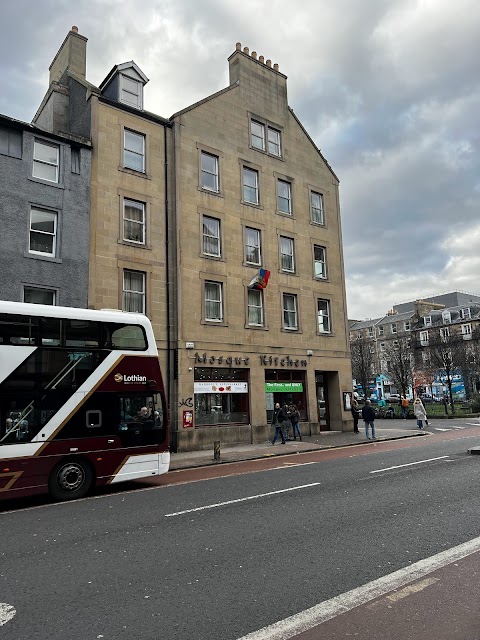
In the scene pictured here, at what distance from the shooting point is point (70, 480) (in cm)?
1067

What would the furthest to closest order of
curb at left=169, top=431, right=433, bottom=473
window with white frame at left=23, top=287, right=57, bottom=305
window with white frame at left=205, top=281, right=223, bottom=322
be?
window with white frame at left=205, top=281, right=223, bottom=322
window with white frame at left=23, top=287, right=57, bottom=305
curb at left=169, top=431, right=433, bottom=473

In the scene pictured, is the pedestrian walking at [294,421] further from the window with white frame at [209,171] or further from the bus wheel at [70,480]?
the bus wheel at [70,480]

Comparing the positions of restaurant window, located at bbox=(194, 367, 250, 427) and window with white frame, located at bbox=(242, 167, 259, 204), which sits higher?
window with white frame, located at bbox=(242, 167, 259, 204)

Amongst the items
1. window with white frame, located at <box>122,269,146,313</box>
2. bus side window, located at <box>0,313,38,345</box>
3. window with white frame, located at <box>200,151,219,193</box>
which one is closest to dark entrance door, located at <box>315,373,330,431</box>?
window with white frame, located at <box>122,269,146,313</box>

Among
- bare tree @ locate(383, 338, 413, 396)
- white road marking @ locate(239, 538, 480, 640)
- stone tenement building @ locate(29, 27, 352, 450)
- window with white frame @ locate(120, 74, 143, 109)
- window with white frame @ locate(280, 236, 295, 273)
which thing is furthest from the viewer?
bare tree @ locate(383, 338, 413, 396)

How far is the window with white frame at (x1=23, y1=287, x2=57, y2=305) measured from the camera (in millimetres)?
17625

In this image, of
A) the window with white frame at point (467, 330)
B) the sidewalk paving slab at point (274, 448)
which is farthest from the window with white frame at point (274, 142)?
the window with white frame at point (467, 330)

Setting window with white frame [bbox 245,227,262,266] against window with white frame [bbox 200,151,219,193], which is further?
window with white frame [bbox 245,227,262,266]

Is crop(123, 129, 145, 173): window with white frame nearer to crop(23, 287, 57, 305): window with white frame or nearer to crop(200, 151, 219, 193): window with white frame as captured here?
crop(200, 151, 219, 193): window with white frame

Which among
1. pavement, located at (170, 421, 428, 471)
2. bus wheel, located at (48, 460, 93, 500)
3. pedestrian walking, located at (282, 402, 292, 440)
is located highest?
pedestrian walking, located at (282, 402, 292, 440)

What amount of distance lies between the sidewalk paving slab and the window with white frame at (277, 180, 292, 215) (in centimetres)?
1237

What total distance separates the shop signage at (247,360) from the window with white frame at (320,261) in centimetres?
547

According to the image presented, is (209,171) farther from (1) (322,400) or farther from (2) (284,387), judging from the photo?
(1) (322,400)

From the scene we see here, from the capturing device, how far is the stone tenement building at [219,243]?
67.2 feet
